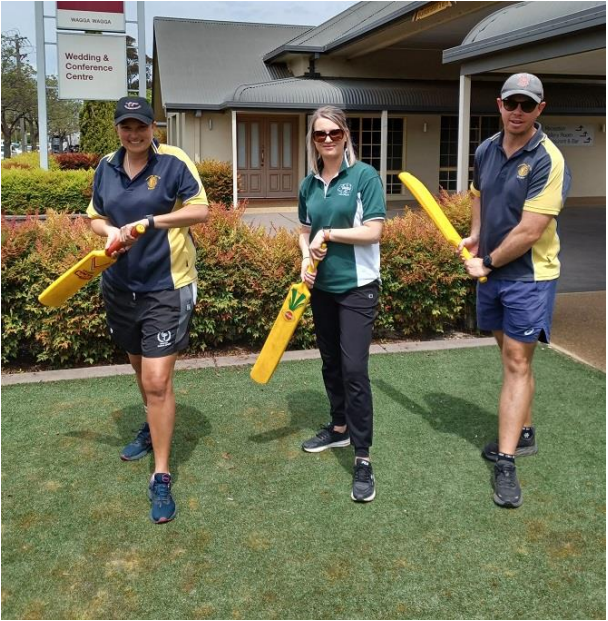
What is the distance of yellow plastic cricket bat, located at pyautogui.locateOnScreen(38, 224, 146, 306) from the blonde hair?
0.98 metres

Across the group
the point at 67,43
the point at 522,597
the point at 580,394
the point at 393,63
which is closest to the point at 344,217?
the point at 522,597

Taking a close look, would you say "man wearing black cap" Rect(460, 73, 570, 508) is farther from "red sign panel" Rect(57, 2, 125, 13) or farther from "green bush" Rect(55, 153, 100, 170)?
"green bush" Rect(55, 153, 100, 170)

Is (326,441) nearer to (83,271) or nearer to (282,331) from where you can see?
(282,331)

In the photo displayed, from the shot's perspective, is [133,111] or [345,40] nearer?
[133,111]

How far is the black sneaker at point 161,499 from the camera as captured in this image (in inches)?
127

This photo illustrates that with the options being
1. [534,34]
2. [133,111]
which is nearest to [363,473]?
[133,111]

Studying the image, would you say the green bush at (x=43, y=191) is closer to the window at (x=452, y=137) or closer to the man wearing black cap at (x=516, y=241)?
the window at (x=452, y=137)

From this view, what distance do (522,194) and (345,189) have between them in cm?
88

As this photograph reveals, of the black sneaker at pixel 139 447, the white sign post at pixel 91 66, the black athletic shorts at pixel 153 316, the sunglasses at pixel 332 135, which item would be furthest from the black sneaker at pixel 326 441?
the white sign post at pixel 91 66

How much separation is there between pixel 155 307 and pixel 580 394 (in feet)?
10.6

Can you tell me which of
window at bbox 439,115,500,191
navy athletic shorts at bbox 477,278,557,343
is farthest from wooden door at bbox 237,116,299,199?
navy athletic shorts at bbox 477,278,557,343

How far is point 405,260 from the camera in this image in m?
6.17

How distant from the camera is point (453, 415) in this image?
14.9 ft

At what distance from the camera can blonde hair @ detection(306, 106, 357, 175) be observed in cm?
334
